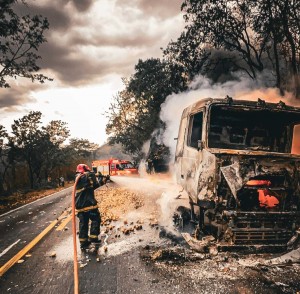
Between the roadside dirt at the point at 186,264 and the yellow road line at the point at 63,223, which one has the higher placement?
the roadside dirt at the point at 186,264

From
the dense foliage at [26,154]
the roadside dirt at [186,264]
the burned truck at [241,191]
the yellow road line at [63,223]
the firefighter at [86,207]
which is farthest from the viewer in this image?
the dense foliage at [26,154]

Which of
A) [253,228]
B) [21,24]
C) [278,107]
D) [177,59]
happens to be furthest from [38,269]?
[177,59]

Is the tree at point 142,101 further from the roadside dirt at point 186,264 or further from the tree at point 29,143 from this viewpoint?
the roadside dirt at point 186,264

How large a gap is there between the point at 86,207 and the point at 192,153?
251cm

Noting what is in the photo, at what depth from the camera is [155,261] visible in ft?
16.5

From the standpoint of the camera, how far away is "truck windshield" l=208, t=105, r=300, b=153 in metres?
5.89

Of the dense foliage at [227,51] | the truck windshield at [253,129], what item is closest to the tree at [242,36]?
the dense foliage at [227,51]

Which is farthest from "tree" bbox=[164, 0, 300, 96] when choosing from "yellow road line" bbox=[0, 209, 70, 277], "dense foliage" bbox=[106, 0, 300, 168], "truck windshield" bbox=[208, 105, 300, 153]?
"yellow road line" bbox=[0, 209, 70, 277]

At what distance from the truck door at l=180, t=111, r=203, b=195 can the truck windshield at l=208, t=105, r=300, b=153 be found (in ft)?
0.88

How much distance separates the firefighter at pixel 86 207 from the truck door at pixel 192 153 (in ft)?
6.54

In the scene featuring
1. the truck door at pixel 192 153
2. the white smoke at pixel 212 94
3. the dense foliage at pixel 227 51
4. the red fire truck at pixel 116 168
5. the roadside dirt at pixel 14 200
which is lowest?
the roadside dirt at pixel 14 200

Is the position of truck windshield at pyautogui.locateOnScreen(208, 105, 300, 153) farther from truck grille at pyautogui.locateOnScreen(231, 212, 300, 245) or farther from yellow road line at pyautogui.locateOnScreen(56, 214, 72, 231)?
yellow road line at pyautogui.locateOnScreen(56, 214, 72, 231)

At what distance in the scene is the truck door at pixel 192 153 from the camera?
5277 millimetres

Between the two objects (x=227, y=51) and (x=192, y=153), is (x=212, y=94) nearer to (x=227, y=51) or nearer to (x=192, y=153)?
(x=192, y=153)
